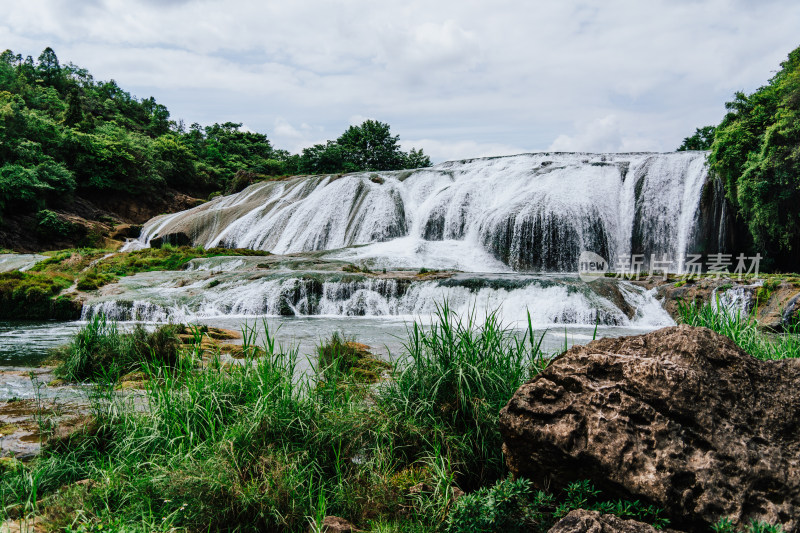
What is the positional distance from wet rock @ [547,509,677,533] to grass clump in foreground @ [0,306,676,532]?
32 cm

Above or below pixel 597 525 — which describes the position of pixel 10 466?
below

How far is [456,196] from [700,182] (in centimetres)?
953

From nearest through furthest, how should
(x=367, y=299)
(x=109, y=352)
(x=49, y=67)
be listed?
(x=109, y=352), (x=367, y=299), (x=49, y=67)

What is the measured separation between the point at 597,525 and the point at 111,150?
37.7 meters

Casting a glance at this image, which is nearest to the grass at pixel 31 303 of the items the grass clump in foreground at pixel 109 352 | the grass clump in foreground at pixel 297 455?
the grass clump in foreground at pixel 109 352

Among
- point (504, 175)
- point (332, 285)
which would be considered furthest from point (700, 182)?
point (332, 285)

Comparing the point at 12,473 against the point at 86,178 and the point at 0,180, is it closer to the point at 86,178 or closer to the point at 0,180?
the point at 0,180

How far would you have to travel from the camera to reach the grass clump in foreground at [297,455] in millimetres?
2674

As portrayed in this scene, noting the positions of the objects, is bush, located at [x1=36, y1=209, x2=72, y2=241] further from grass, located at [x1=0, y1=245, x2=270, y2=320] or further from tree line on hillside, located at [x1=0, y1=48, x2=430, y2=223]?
grass, located at [x1=0, y1=245, x2=270, y2=320]

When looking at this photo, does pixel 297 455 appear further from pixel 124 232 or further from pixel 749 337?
pixel 124 232

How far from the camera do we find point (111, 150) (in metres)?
32.7

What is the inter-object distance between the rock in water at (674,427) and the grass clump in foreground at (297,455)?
29 cm

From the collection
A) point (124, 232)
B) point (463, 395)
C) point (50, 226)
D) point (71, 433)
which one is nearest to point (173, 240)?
point (124, 232)

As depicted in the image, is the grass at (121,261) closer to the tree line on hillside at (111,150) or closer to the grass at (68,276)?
the grass at (68,276)
